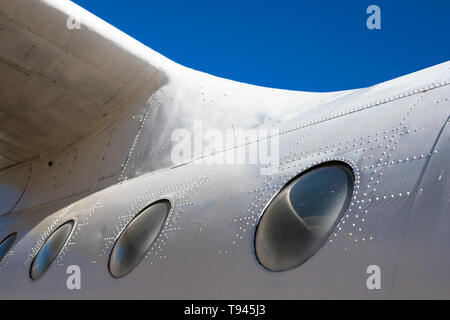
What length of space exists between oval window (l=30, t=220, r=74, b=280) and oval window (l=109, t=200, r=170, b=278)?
1215 millimetres

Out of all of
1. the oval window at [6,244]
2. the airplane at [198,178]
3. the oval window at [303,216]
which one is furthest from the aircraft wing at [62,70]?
the oval window at [303,216]

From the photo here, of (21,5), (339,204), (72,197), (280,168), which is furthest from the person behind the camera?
(72,197)

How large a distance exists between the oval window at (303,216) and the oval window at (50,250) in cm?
319

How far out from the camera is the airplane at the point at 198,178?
2.83 meters

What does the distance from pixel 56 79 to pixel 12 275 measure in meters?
2.51

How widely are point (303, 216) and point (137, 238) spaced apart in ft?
6.76

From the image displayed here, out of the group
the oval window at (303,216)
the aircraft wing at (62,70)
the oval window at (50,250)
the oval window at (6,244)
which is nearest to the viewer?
the oval window at (303,216)

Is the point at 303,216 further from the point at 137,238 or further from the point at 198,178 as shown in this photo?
the point at 137,238

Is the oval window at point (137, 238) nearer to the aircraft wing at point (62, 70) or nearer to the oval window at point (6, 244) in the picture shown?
the aircraft wing at point (62, 70)

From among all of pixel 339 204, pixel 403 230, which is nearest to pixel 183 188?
pixel 339 204

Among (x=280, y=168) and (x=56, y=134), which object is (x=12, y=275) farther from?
(x=280, y=168)

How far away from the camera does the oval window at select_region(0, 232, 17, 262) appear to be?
23.0 ft

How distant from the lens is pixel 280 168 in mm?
4016

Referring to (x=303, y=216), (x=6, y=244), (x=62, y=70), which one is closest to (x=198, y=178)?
(x=303, y=216)
